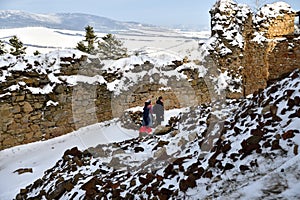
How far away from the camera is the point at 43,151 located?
19.8ft

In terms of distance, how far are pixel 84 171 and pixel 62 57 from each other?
154 inches

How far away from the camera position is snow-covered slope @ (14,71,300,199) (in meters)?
1.82

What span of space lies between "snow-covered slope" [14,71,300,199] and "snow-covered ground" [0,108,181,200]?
70cm

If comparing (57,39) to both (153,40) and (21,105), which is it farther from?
(21,105)

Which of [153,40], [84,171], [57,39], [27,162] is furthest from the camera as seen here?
[57,39]

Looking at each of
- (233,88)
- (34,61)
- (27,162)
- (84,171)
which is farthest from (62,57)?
(233,88)

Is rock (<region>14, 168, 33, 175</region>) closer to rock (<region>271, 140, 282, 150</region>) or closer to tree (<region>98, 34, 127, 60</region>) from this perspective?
rock (<region>271, 140, 282, 150</region>)

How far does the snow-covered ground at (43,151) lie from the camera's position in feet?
15.1

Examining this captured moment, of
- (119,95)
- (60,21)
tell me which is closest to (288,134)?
(119,95)

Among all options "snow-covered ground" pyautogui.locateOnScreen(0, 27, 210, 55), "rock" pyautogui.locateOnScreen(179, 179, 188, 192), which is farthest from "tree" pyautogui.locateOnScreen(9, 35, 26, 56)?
"rock" pyautogui.locateOnScreen(179, 179, 188, 192)

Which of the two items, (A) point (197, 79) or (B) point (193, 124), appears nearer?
(B) point (193, 124)

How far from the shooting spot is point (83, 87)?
7.13 m

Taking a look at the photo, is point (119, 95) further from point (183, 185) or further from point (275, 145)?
point (275, 145)

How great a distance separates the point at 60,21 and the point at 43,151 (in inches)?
761
